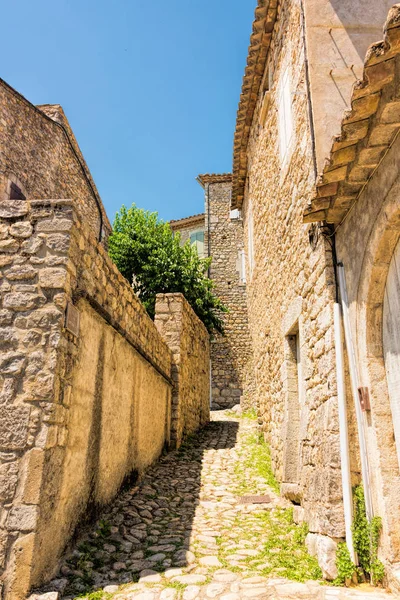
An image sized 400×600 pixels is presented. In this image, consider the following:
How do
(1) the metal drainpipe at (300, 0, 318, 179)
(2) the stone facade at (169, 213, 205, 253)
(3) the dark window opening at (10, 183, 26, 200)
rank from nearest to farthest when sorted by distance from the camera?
(1) the metal drainpipe at (300, 0, 318, 179) → (3) the dark window opening at (10, 183, 26, 200) → (2) the stone facade at (169, 213, 205, 253)

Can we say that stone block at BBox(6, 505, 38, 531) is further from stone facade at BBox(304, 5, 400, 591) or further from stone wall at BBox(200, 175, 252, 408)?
stone wall at BBox(200, 175, 252, 408)

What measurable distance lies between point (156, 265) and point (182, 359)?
5.60 m

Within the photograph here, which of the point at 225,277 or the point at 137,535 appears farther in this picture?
the point at 225,277

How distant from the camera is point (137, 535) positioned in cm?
439

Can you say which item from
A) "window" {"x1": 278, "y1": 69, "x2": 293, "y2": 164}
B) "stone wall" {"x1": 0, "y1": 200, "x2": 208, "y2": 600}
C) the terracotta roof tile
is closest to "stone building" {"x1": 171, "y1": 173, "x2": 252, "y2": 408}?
"window" {"x1": 278, "y1": 69, "x2": 293, "y2": 164}

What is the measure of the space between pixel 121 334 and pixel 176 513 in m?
2.11

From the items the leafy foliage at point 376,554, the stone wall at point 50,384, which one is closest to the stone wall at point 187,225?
the stone wall at point 50,384

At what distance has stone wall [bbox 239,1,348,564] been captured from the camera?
3.91 metres

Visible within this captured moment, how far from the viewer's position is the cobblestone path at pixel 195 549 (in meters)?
3.15

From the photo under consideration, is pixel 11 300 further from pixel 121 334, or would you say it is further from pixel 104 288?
pixel 121 334

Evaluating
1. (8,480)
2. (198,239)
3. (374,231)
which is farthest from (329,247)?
(198,239)

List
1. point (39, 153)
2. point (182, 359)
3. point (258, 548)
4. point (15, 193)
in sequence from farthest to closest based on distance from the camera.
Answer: point (39, 153), point (15, 193), point (182, 359), point (258, 548)

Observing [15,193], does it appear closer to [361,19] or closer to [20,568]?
[361,19]

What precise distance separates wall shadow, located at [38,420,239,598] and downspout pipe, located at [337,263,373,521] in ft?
5.20
